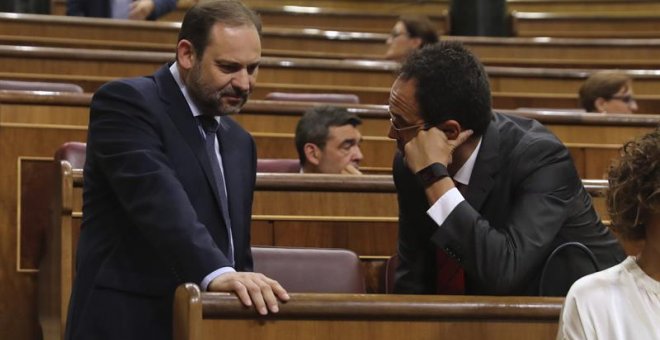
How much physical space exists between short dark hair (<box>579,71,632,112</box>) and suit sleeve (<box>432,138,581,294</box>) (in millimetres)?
1950

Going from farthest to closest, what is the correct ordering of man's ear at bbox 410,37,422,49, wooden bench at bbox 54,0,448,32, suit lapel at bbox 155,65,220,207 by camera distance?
wooden bench at bbox 54,0,448,32 → man's ear at bbox 410,37,422,49 → suit lapel at bbox 155,65,220,207

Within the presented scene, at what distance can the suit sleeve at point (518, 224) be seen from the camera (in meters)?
1.40

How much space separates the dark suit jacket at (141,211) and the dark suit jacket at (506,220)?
242 mm

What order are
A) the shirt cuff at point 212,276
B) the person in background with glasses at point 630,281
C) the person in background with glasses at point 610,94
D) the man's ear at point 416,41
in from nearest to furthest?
the person in background with glasses at point 630,281
the shirt cuff at point 212,276
the person in background with glasses at point 610,94
the man's ear at point 416,41

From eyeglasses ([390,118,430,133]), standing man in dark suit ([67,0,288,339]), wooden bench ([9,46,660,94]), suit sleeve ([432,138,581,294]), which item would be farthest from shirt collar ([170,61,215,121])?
wooden bench ([9,46,660,94])

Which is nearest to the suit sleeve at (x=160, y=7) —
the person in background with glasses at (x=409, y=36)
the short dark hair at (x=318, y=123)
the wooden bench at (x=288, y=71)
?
the wooden bench at (x=288, y=71)

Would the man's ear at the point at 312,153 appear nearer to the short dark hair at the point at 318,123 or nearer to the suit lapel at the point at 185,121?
the short dark hair at the point at 318,123

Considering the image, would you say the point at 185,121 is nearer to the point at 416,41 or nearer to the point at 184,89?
the point at 184,89

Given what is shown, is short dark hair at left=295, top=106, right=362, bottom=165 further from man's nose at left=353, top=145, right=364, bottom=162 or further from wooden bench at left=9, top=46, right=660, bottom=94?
wooden bench at left=9, top=46, right=660, bottom=94

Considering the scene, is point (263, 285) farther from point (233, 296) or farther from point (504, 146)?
point (504, 146)

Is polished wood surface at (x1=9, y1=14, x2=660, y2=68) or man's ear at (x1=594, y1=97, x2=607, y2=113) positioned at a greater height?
polished wood surface at (x1=9, y1=14, x2=660, y2=68)

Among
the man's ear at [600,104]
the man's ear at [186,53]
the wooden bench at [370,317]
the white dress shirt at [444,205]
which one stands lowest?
the wooden bench at [370,317]

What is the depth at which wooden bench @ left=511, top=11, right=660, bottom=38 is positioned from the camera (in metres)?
5.18

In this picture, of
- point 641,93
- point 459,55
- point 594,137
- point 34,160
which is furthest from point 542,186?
point 641,93
